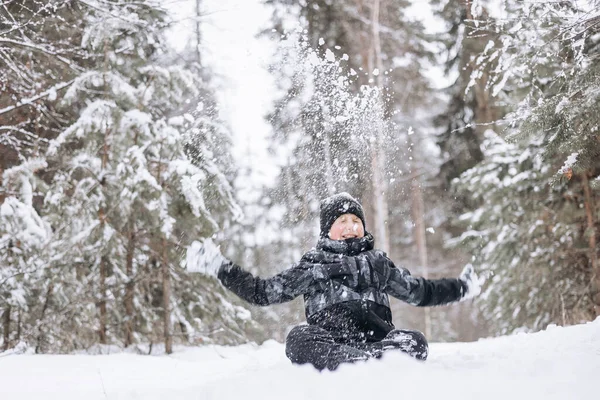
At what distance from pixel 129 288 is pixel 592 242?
6.81m

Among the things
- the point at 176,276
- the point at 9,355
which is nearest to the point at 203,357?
the point at 176,276

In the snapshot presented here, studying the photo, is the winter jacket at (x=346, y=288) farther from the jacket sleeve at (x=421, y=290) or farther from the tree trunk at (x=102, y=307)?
the tree trunk at (x=102, y=307)

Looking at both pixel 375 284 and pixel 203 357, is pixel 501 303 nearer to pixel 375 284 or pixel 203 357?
pixel 203 357

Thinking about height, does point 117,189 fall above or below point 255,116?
below

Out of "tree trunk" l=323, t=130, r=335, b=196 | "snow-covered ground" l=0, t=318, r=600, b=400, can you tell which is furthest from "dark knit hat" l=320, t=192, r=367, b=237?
"tree trunk" l=323, t=130, r=335, b=196

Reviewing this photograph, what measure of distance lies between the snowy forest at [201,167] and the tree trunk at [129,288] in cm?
3

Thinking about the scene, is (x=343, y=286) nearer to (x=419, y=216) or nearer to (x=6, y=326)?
(x=6, y=326)

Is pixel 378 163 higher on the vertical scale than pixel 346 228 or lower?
higher

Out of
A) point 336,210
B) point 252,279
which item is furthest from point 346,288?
point 336,210

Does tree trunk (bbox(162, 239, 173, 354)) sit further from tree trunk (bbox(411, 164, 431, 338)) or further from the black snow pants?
tree trunk (bbox(411, 164, 431, 338))

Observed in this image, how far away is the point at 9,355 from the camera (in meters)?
5.25

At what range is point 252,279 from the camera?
3.93 meters

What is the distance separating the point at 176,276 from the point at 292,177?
4.57 m

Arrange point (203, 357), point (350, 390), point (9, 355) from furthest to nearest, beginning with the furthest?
point (203, 357), point (9, 355), point (350, 390)
